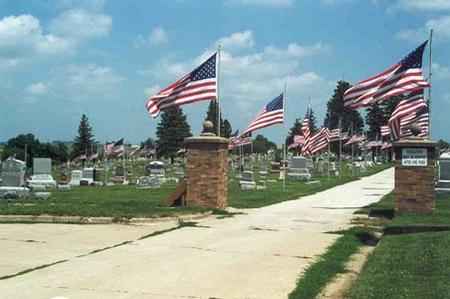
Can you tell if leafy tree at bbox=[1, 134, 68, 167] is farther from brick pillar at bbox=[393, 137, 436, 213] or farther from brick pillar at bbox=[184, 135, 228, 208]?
brick pillar at bbox=[393, 137, 436, 213]

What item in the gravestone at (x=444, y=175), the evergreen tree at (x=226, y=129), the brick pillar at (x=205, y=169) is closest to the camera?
the brick pillar at (x=205, y=169)

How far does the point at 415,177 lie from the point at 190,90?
659 cm

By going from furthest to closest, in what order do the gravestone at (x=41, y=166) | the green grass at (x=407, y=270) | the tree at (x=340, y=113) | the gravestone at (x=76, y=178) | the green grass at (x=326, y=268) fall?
the tree at (x=340, y=113) < the gravestone at (x=76, y=178) < the gravestone at (x=41, y=166) < the green grass at (x=326, y=268) < the green grass at (x=407, y=270)

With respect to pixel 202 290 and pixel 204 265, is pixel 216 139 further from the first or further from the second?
pixel 202 290

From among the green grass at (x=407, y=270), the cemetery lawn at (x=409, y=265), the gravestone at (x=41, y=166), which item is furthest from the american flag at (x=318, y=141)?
the green grass at (x=407, y=270)

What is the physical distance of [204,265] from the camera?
10500 millimetres

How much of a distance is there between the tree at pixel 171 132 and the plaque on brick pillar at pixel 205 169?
87.4 metres

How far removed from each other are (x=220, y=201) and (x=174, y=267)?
944 cm

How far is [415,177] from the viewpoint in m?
18.2

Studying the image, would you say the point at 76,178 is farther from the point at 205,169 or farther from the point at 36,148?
the point at 36,148

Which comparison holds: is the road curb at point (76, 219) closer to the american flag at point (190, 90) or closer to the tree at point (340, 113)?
the american flag at point (190, 90)

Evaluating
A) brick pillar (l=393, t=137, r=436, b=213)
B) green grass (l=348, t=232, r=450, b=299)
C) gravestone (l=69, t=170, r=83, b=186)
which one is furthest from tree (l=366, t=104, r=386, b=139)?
green grass (l=348, t=232, r=450, b=299)

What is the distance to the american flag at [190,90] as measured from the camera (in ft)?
65.9

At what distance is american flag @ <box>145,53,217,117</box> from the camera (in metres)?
20.1
